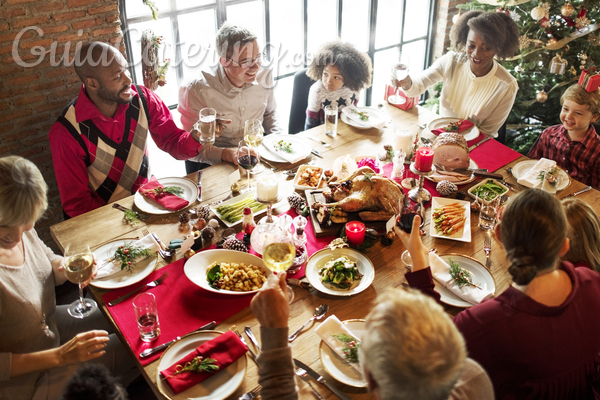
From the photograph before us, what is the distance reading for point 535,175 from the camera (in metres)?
2.66

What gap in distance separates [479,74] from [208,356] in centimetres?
282

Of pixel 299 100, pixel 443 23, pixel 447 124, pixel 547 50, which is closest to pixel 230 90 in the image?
pixel 299 100

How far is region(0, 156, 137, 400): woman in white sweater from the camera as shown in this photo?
1784 millimetres

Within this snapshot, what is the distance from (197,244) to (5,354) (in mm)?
837

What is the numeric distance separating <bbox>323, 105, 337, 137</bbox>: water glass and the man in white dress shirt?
1.95ft

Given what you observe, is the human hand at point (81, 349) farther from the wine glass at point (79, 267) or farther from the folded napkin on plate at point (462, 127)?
the folded napkin on plate at point (462, 127)

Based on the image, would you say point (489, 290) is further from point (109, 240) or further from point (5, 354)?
point (5, 354)

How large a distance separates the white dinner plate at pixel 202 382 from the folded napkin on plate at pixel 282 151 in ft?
4.30

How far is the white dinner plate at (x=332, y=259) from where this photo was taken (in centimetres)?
195

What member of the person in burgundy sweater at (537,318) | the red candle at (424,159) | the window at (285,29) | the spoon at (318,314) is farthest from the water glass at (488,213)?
the window at (285,29)

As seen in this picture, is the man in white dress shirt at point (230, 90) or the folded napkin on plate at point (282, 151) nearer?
the folded napkin on plate at point (282, 151)

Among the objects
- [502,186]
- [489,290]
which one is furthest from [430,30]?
[489,290]

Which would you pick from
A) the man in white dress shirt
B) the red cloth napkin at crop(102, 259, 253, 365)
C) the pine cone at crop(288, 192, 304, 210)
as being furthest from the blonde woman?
the man in white dress shirt

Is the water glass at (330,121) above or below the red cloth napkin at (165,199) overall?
above
